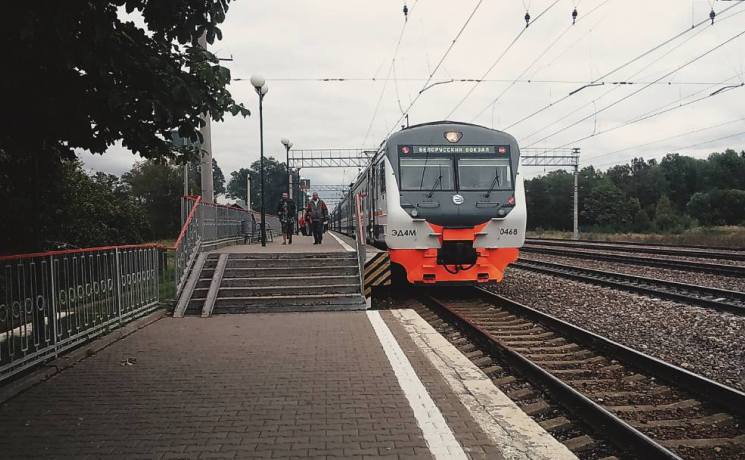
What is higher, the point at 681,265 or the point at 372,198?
the point at 372,198

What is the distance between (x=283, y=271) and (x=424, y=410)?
7.43 meters

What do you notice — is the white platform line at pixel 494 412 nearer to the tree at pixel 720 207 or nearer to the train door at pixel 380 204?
the train door at pixel 380 204

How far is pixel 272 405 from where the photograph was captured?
4.90 m

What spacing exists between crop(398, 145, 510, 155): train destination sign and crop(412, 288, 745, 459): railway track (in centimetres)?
417

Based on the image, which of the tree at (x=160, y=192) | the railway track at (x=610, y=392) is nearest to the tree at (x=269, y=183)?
the tree at (x=160, y=192)

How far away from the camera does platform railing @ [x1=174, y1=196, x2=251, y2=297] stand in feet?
36.6

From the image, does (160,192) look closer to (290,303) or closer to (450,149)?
(450,149)

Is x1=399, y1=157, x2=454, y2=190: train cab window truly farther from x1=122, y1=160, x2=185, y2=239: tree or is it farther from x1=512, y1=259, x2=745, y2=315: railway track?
x1=122, y1=160, x2=185, y2=239: tree

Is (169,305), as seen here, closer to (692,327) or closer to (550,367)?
(550,367)

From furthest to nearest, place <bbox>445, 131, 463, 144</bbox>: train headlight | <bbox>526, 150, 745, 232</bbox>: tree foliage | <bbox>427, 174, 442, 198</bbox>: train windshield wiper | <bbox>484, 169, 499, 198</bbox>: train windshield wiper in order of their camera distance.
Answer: <bbox>526, 150, 745, 232</bbox>: tree foliage, <bbox>445, 131, 463, 144</bbox>: train headlight, <bbox>484, 169, 499, 198</bbox>: train windshield wiper, <bbox>427, 174, 442, 198</bbox>: train windshield wiper

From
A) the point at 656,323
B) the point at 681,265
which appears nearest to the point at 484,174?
the point at 656,323

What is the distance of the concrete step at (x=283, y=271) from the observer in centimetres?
1170

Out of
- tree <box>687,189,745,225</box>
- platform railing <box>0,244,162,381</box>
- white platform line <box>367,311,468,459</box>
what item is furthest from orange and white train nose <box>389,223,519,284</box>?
tree <box>687,189,745,225</box>

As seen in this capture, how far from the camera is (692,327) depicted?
892cm
